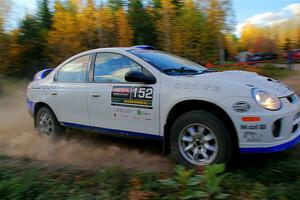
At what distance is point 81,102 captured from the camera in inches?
239

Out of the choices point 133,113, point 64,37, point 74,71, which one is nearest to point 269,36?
point 64,37

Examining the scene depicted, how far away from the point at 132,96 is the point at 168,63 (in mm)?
789

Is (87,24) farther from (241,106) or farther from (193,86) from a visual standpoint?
(241,106)

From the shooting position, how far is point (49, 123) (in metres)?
6.77

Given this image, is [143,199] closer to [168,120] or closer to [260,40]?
[168,120]

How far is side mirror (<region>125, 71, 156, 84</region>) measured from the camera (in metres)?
5.14

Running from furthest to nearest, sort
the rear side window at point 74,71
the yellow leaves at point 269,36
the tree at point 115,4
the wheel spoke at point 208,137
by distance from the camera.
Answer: the yellow leaves at point 269,36 → the tree at point 115,4 → the rear side window at point 74,71 → the wheel spoke at point 208,137

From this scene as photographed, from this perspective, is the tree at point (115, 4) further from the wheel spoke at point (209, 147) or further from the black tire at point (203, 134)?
the wheel spoke at point (209, 147)

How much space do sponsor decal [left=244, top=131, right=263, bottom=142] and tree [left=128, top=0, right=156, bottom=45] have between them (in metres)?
15.1

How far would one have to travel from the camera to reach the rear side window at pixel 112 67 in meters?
5.60

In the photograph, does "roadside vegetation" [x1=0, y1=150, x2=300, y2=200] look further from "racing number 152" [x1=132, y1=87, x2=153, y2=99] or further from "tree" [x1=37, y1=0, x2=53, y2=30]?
"tree" [x1=37, y1=0, x2=53, y2=30]

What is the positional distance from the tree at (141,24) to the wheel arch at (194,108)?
14.4m

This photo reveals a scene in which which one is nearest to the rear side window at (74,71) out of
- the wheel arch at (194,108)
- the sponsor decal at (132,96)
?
the sponsor decal at (132,96)

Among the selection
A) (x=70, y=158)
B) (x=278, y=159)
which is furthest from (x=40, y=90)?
(x=278, y=159)
